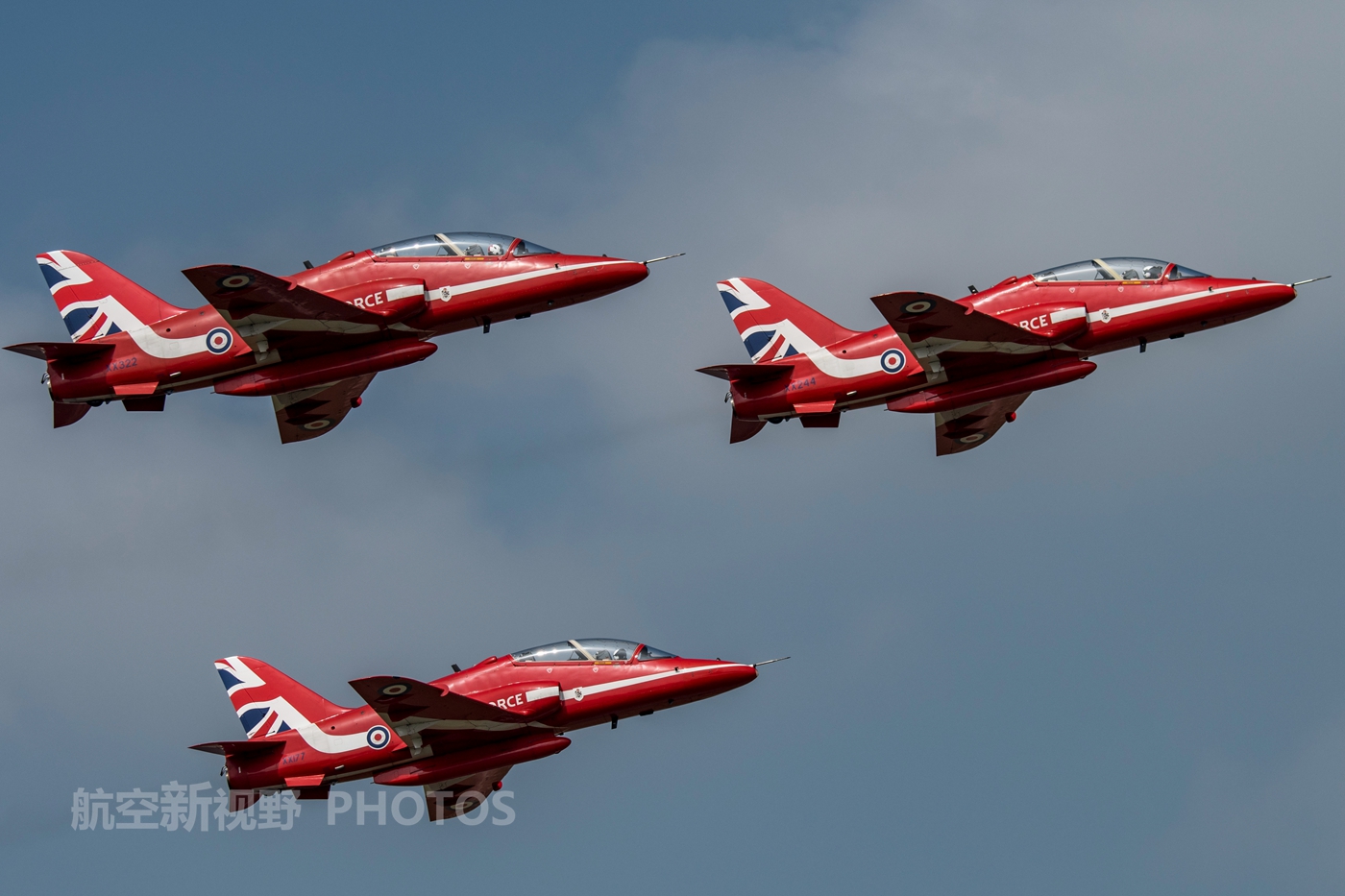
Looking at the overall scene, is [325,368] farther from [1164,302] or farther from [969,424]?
[1164,302]

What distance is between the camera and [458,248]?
60375 mm

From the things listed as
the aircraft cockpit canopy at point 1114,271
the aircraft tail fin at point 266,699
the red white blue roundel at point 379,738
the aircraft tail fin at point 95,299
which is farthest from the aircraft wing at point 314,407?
the aircraft cockpit canopy at point 1114,271

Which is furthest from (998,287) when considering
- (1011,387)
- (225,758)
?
(225,758)

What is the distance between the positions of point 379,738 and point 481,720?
3.10m

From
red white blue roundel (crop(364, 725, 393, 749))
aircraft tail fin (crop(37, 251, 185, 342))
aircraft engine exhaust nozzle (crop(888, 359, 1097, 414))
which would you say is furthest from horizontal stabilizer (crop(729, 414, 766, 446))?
aircraft tail fin (crop(37, 251, 185, 342))

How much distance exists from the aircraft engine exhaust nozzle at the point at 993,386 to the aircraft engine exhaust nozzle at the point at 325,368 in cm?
1363

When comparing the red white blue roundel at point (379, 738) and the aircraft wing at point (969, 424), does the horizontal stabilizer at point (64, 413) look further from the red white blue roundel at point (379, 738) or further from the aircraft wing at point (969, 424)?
the aircraft wing at point (969, 424)

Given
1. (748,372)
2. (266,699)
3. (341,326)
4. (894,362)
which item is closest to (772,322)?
(748,372)

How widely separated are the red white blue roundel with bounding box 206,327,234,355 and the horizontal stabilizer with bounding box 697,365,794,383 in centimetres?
1302

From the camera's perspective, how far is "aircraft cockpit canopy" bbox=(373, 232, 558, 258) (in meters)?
60.2

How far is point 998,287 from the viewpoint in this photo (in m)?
60.6

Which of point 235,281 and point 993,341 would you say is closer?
point 235,281

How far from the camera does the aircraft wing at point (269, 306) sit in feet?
187

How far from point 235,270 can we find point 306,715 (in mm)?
12691
